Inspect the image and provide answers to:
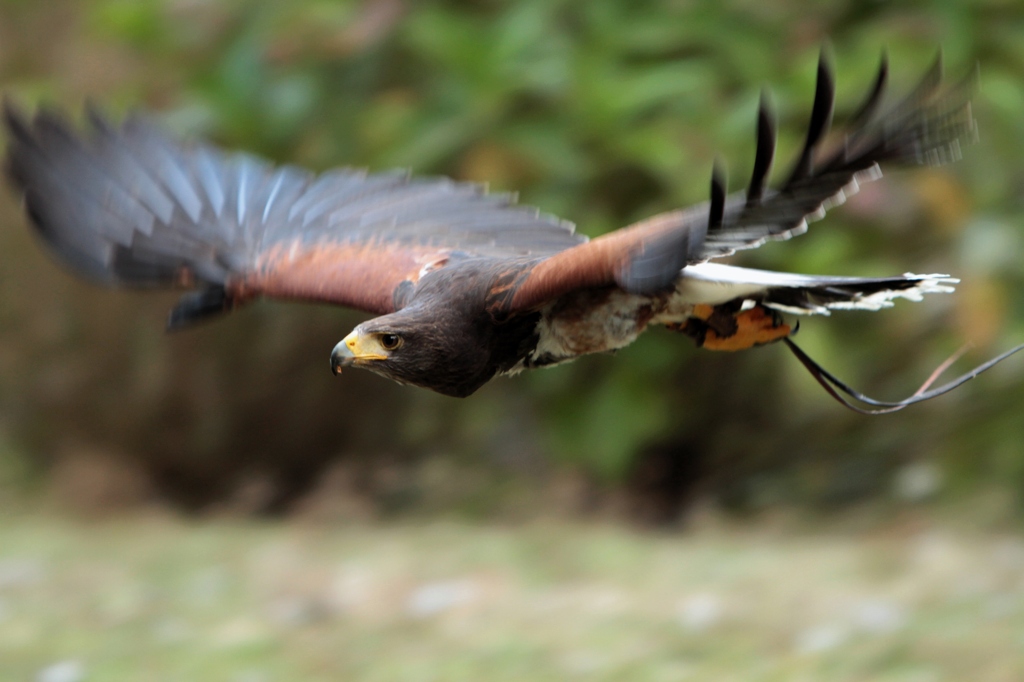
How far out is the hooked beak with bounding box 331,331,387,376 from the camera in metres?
3.28

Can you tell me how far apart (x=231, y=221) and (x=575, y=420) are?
2758mm

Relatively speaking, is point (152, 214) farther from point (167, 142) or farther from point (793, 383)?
point (793, 383)

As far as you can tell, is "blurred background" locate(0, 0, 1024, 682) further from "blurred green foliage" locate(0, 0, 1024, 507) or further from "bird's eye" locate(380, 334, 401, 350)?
"bird's eye" locate(380, 334, 401, 350)

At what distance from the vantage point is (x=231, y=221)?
172 inches

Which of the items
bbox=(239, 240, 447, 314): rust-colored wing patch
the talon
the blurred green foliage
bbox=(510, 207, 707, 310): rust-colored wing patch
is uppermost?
the blurred green foliage

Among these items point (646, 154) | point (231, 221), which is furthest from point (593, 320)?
point (646, 154)

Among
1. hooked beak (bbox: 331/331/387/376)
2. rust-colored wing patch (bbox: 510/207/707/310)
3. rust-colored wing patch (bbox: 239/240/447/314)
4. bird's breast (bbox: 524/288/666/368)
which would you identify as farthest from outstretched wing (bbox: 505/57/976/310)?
rust-colored wing patch (bbox: 239/240/447/314)

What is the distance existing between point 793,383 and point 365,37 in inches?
114

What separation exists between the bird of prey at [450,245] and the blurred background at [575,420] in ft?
5.92

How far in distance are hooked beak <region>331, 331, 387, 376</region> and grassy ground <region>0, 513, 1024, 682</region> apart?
7.79 ft

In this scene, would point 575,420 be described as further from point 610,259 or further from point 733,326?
point 610,259

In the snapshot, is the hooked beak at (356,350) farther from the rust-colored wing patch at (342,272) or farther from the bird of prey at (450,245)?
the rust-colored wing patch at (342,272)

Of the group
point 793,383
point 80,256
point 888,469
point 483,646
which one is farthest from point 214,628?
point 888,469

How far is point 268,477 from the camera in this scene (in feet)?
26.6
